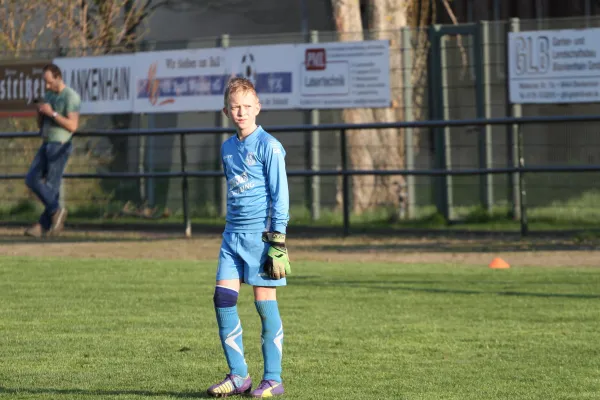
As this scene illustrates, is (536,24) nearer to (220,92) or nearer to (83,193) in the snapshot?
(220,92)

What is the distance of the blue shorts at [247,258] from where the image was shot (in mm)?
5973

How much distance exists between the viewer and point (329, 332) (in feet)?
26.8

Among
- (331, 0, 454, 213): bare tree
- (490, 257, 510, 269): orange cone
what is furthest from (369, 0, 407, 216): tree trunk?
(490, 257, 510, 269): orange cone

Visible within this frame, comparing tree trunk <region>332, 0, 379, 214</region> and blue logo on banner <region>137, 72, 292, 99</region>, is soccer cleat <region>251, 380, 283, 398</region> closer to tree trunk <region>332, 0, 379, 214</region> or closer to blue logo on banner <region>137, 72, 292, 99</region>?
tree trunk <region>332, 0, 379, 214</region>

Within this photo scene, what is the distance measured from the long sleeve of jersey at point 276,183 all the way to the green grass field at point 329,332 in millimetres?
828

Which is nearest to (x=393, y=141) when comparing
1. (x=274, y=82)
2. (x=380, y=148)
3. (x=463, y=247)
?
(x=380, y=148)

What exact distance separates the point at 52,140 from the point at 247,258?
9.97 m

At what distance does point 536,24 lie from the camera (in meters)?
16.1

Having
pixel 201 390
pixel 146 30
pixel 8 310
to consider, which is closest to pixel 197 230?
pixel 146 30

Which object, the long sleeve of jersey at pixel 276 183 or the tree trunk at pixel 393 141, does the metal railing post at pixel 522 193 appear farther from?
the long sleeve of jersey at pixel 276 183

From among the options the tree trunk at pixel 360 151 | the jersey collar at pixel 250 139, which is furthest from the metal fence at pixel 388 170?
the jersey collar at pixel 250 139

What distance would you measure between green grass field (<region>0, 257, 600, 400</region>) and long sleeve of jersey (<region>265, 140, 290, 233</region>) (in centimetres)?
83

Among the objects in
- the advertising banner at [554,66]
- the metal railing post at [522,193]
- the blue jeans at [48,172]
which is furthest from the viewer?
the advertising banner at [554,66]

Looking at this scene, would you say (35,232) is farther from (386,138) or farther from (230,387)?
(230,387)
